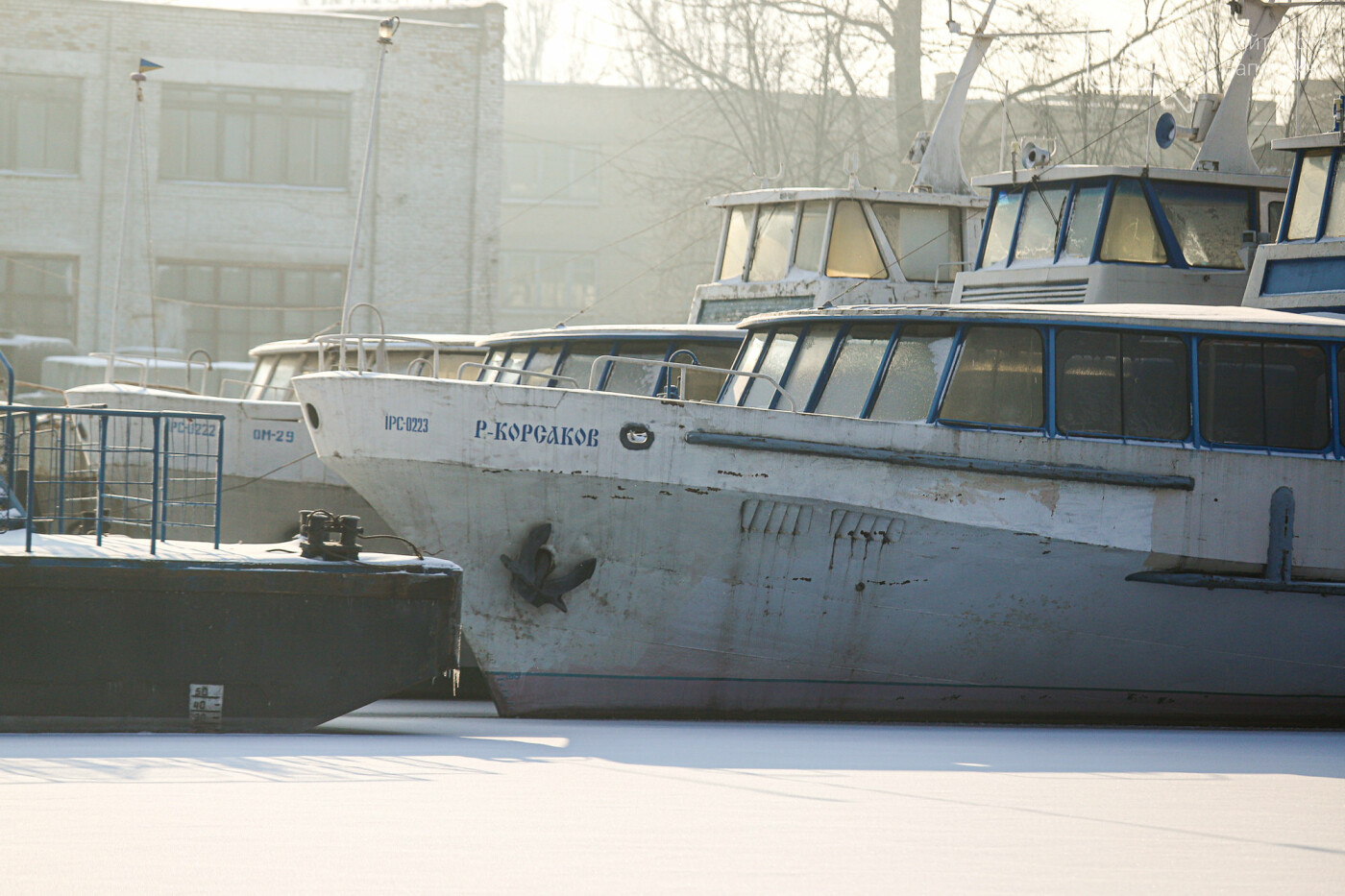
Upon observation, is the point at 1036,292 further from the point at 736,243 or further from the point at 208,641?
the point at 208,641

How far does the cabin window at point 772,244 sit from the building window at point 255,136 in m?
16.9

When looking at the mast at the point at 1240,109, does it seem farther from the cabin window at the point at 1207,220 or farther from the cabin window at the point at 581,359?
the cabin window at the point at 581,359

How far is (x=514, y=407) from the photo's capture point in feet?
30.1

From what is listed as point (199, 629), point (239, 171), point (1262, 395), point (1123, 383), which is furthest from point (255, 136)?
point (1262, 395)

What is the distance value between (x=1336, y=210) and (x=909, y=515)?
490 cm

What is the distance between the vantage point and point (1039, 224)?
12.7 metres

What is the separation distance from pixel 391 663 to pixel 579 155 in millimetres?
37682

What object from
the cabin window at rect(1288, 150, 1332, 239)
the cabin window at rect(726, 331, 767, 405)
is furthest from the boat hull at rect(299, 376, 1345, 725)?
the cabin window at rect(1288, 150, 1332, 239)

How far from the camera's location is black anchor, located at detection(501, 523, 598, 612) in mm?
9367

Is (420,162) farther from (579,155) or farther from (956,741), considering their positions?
(956,741)

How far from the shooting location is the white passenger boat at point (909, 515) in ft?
30.0

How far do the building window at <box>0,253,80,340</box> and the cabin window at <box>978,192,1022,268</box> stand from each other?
20.7 meters

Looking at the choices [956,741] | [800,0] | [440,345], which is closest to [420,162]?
[800,0]

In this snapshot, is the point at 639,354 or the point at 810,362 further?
the point at 639,354
